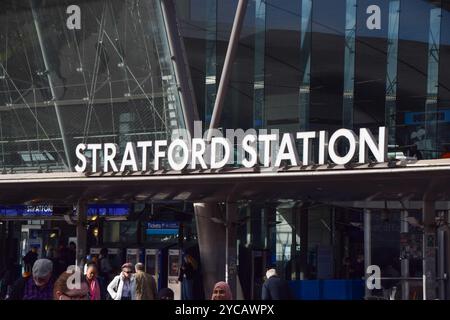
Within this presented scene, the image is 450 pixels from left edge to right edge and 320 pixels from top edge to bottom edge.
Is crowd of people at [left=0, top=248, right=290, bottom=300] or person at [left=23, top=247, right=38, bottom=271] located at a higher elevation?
crowd of people at [left=0, top=248, right=290, bottom=300]

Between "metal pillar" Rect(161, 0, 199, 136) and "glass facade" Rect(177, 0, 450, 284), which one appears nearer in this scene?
"metal pillar" Rect(161, 0, 199, 136)

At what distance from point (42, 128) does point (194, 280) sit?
7.21 meters

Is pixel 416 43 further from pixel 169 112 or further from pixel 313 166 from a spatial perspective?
pixel 313 166

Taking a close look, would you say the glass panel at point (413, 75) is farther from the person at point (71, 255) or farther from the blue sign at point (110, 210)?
the person at point (71, 255)

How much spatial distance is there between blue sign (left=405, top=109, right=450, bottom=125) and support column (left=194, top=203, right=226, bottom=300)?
6.63 m

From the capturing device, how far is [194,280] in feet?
93.7

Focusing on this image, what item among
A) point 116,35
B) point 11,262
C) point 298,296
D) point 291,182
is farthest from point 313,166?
point 11,262

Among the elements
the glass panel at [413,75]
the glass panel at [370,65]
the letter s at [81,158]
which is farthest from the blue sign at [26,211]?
the glass panel at [413,75]

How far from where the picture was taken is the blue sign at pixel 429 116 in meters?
30.0

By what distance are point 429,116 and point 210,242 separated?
25.1 feet

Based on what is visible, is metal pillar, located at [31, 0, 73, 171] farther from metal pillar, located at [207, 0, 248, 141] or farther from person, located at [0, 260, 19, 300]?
metal pillar, located at [207, 0, 248, 141]

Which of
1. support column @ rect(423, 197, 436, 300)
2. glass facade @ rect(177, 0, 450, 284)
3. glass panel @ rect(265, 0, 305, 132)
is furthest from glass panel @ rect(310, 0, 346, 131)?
support column @ rect(423, 197, 436, 300)

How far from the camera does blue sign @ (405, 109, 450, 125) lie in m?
30.0
